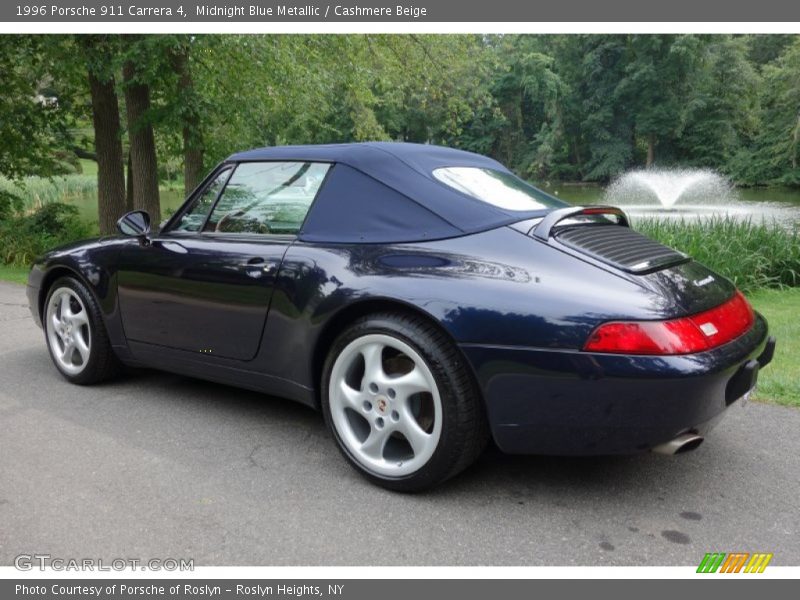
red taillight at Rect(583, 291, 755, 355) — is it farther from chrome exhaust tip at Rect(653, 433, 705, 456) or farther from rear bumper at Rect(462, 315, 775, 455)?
chrome exhaust tip at Rect(653, 433, 705, 456)

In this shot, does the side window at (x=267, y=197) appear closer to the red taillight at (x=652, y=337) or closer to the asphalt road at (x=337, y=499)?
the asphalt road at (x=337, y=499)

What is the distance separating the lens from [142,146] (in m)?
11.9

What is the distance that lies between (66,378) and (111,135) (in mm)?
9788

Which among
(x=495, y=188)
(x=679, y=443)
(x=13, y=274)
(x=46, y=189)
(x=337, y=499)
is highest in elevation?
(x=495, y=188)

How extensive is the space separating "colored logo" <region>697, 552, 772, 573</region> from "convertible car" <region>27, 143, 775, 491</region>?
39cm

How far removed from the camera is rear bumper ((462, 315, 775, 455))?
8.44ft

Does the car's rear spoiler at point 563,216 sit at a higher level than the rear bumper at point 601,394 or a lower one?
higher

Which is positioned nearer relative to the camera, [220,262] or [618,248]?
Result: [618,248]

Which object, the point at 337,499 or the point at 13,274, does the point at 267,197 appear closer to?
the point at 337,499

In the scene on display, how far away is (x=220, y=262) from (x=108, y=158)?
35.4ft

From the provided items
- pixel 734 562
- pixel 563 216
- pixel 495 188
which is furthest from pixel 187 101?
pixel 734 562

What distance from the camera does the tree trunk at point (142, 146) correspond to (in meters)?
11.2
